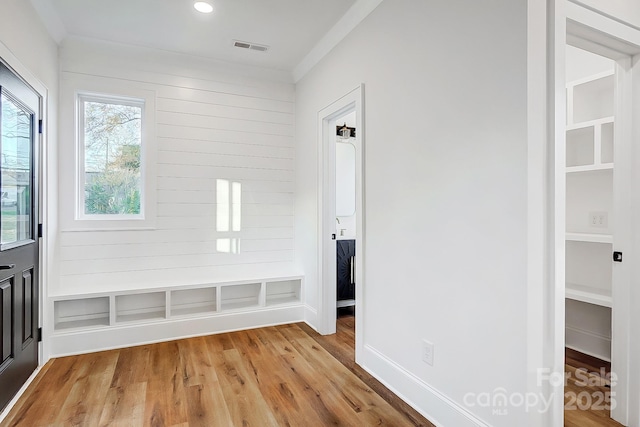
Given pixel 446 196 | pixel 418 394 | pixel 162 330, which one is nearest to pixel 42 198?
pixel 162 330

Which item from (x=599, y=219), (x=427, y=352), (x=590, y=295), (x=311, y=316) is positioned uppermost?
(x=599, y=219)

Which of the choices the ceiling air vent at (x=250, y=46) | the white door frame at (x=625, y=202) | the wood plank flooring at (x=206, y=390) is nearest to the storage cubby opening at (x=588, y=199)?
the white door frame at (x=625, y=202)

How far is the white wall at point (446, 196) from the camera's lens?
63.2 inches

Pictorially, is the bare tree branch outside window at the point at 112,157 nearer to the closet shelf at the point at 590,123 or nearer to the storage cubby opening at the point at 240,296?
the storage cubby opening at the point at 240,296

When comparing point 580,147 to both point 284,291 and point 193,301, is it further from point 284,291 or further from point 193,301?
point 193,301

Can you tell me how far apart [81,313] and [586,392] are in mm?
4077

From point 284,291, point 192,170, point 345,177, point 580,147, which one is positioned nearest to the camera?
point 580,147

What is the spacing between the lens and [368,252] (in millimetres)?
2658

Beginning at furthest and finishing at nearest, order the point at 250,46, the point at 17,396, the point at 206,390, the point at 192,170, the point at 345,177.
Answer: the point at 345,177, the point at 192,170, the point at 250,46, the point at 206,390, the point at 17,396

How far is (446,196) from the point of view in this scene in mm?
1959

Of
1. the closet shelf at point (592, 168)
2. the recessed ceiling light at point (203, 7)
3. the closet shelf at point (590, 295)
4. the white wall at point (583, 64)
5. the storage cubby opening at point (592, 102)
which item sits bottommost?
the closet shelf at point (590, 295)

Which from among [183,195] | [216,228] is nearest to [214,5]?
[183,195]

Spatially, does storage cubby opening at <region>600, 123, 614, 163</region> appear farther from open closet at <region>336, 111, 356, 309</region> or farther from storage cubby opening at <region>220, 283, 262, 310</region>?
storage cubby opening at <region>220, 283, 262, 310</region>

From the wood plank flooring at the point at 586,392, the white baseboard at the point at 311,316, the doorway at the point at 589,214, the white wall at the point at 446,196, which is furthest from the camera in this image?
the white baseboard at the point at 311,316
